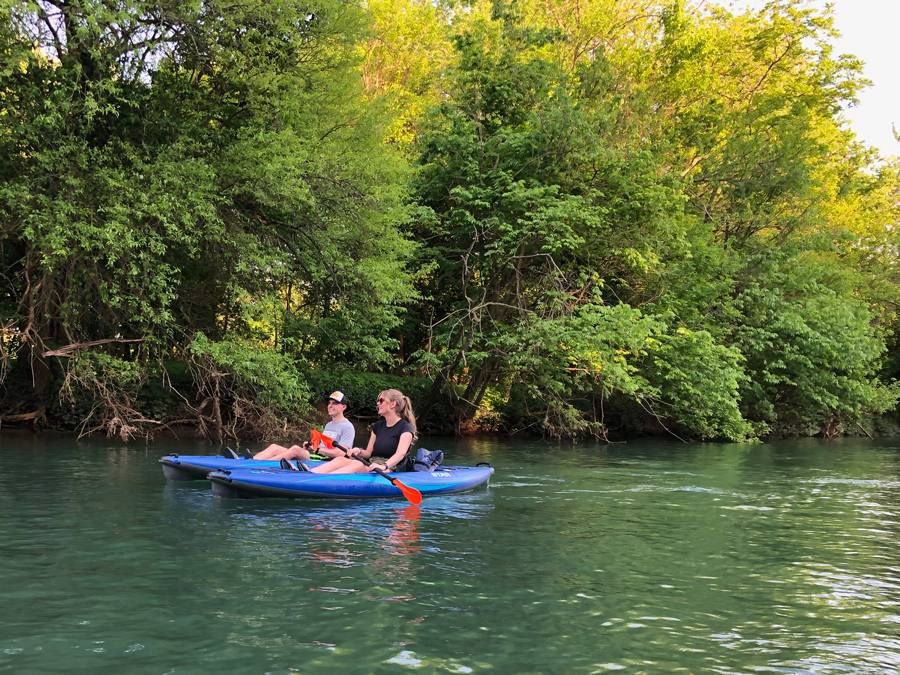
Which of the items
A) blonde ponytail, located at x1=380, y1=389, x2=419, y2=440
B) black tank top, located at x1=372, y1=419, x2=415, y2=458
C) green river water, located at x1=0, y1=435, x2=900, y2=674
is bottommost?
green river water, located at x1=0, y1=435, x2=900, y2=674

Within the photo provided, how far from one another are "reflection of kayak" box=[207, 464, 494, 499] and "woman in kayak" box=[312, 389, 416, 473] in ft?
0.88

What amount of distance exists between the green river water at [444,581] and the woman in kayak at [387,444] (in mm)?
734

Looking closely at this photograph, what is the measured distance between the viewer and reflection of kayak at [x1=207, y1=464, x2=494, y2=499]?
9.56 meters

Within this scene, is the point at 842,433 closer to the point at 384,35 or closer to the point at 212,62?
the point at 384,35

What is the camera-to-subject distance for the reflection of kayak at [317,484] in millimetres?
9562

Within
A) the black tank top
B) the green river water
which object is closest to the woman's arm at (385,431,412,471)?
the black tank top

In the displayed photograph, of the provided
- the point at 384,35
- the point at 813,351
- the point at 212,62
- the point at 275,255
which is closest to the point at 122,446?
the point at 275,255

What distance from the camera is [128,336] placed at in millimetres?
16672

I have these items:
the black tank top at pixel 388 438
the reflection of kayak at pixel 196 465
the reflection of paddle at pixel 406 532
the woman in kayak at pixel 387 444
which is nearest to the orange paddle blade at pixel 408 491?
the reflection of paddle at pixel 406 532

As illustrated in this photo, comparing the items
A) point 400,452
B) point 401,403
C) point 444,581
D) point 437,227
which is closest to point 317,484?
point 400,452

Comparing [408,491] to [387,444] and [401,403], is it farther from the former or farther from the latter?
[401,403]

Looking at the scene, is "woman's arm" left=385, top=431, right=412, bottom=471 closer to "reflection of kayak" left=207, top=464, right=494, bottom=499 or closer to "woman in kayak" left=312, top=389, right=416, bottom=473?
"woman in kayak" left=312, top=389, right=416, bottom=473

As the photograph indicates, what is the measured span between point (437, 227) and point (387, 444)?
1101 centimetres

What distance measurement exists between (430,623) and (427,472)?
5.57 m
